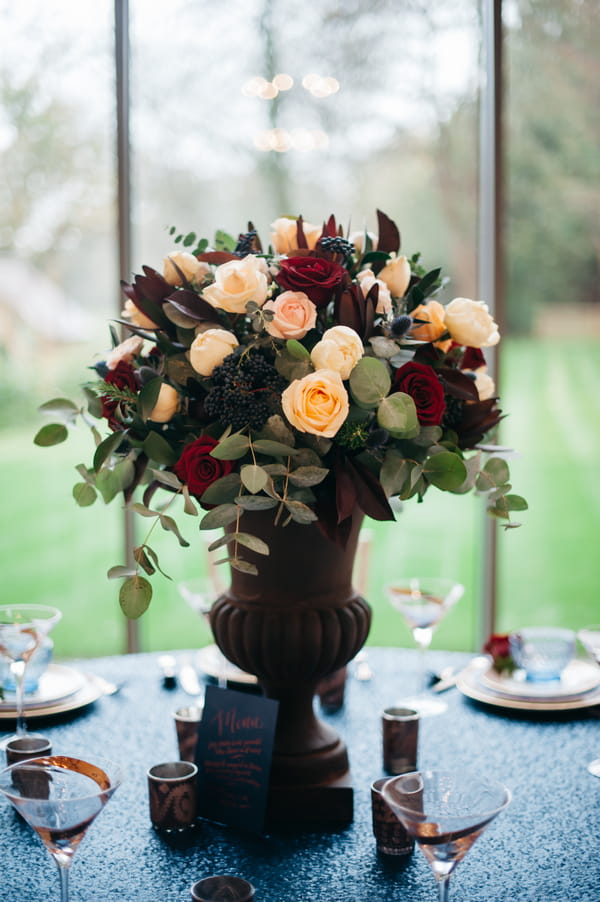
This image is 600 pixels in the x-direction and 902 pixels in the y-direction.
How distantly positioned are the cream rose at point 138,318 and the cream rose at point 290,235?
23 cm

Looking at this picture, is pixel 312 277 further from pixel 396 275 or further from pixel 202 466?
pixel 202 466

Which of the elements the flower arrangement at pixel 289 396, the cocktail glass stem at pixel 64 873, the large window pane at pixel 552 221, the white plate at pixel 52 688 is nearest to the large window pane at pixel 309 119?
the large window pane at pixel 552 221

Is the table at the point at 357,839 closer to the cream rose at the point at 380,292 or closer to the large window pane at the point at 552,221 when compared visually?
the cream rose at the point at 380,292

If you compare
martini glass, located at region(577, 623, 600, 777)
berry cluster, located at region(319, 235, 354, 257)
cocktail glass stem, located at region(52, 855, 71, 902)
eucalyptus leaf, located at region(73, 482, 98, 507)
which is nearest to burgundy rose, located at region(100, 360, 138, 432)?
eucalyptus leaf, located at region(73, 482, 98, 507)

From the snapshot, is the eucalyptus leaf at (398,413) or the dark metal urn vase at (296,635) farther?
the dark metal urn vase at (296,635)

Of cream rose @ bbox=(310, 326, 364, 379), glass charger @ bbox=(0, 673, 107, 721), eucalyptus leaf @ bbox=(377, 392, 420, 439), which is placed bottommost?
glass charger @ bbox=(0, 673, 107, 721)

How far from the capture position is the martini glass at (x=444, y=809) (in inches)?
36.7

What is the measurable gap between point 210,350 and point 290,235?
11.4 inches

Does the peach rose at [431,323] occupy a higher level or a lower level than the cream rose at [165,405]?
higher

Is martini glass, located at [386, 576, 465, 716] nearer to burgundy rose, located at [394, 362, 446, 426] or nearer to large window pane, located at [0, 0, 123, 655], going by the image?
burgundy rose, located at [394, 362, 446, 426]

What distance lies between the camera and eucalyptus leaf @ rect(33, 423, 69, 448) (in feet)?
4.77


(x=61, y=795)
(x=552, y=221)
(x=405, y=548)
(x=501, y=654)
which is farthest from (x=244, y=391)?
(x=405, y=548)

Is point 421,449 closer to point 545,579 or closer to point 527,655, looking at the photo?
point 527,655

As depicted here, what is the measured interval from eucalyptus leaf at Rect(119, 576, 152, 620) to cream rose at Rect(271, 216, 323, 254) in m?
0.54
